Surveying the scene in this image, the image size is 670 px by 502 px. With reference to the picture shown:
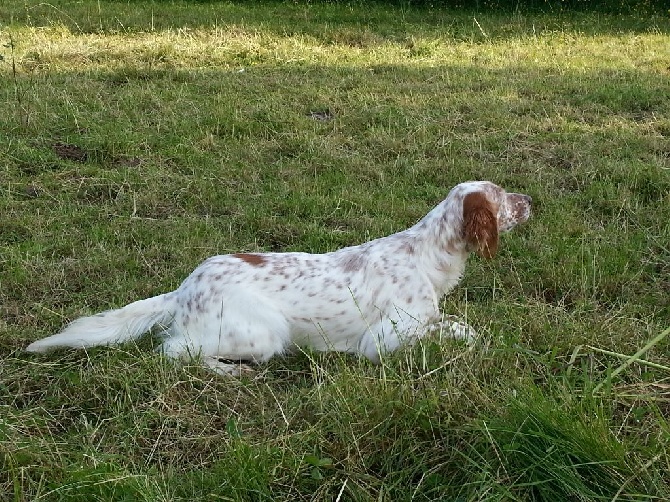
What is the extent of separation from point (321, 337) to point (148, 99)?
5.02 metres

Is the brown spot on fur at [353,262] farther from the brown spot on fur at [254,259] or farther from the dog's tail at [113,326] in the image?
the dog's tail at [113,326]

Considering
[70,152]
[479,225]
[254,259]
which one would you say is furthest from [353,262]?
[70,152]

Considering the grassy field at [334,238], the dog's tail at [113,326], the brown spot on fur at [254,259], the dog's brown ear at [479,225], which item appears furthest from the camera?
the dog's brown ear at [479,225]

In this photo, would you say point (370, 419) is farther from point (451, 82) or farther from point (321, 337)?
point (451, 82)

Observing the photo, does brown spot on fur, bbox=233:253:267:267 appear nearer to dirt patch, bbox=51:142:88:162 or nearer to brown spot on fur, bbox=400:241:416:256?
brown spot on fur, bbox=400:241:416:256

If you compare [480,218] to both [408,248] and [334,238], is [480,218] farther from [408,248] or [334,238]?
[334,238]

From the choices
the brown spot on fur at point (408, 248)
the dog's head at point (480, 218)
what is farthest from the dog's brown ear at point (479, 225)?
the brown spot on fur at point (408, 248)

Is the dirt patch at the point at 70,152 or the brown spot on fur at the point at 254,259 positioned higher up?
the brown spot on fur at the point at 254,259

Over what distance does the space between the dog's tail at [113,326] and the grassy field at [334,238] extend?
0.25 ft

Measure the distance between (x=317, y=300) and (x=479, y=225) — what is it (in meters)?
1.00

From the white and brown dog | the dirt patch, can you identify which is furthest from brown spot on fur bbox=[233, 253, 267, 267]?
the dirt patch

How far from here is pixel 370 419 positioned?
3.02m

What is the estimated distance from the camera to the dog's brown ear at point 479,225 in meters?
4.36

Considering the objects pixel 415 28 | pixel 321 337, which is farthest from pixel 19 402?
pixel 415 28
